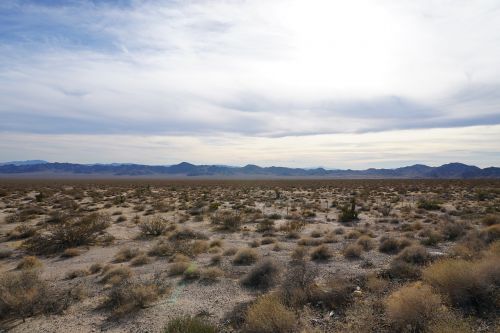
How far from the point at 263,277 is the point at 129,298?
137 inches

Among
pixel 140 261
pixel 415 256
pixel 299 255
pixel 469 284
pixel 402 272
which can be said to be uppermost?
pixel 469 284

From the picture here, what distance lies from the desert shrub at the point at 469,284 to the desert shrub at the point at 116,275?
8052 mm

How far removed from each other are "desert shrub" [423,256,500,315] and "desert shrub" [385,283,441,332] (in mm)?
793

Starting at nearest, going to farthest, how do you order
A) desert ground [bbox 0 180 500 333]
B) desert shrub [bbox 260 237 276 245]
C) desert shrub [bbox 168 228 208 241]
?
desert ground [bbox 0 180 500 333], desert shrub [bbox 260 237 276 245], desert shrub [bbox 168 228 208 241]

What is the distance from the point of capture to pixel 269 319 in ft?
21.7

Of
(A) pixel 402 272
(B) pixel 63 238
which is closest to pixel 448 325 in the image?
(A) pixel 402 272

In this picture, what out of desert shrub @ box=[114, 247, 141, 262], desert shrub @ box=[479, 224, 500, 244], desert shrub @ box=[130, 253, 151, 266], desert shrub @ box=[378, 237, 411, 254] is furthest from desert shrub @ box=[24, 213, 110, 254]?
desert shrub @ box=[479, 224, 500, 244]

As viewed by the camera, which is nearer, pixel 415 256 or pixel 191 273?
pixel 191 273

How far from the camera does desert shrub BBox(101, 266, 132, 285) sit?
9907mm

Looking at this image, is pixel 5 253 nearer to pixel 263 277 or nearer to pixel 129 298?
pixel 129 298

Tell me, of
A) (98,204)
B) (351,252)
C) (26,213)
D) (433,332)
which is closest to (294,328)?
(433,332)

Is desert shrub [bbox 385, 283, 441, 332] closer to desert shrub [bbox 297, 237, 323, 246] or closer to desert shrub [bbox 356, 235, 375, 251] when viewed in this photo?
desert shrub [bbox 356, 235, 375, 251]

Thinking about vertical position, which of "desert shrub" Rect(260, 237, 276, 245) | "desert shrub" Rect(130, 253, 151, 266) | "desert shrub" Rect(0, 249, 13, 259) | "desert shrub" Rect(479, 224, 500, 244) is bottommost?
"desert shrub" Rect(0, 249, 13, 259)

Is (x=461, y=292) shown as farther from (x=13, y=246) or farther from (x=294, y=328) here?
(x=13, y=246)
